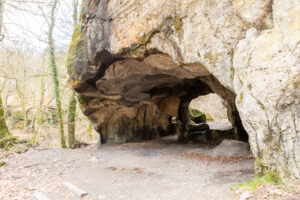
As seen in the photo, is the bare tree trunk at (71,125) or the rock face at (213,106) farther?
the rock face at (213,106)

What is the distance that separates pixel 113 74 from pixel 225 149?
17.7 feet

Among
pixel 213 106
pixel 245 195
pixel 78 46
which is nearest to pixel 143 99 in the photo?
pixel 78 46

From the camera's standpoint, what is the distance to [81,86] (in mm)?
9289

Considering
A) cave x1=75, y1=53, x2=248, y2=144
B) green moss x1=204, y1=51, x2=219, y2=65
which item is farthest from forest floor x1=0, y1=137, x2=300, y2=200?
cave x1=75, y1=53, x2=248, y2=144

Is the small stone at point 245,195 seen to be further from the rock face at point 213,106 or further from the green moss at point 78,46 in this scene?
the rock face at point 213,106

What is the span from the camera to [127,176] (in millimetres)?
5605

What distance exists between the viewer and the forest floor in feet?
13.3

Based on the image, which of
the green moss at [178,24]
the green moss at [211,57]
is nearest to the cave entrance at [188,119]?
the green moss at [178,24]

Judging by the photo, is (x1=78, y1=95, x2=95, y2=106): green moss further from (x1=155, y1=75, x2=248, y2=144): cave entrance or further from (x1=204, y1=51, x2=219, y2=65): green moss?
(x1=204, y1=51, x2=219, y2=65): green moss

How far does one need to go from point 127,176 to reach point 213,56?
3.74m

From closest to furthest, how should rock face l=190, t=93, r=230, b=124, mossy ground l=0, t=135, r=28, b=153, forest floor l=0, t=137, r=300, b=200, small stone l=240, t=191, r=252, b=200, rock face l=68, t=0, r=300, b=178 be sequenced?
small stone l=240, t=191, r=252, b=200 → rock face l=68, t=0, r=300, b=178 → forest floor l=0, t=137, r=300, b=200 → mossy ground l=0, t=135, r=28, b=153 → rock face l=190, t=93, r=230, b=124

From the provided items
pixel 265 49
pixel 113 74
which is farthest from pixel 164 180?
pixel 113 74

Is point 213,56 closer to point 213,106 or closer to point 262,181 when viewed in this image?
point 262,181

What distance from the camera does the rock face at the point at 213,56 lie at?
3.33m
